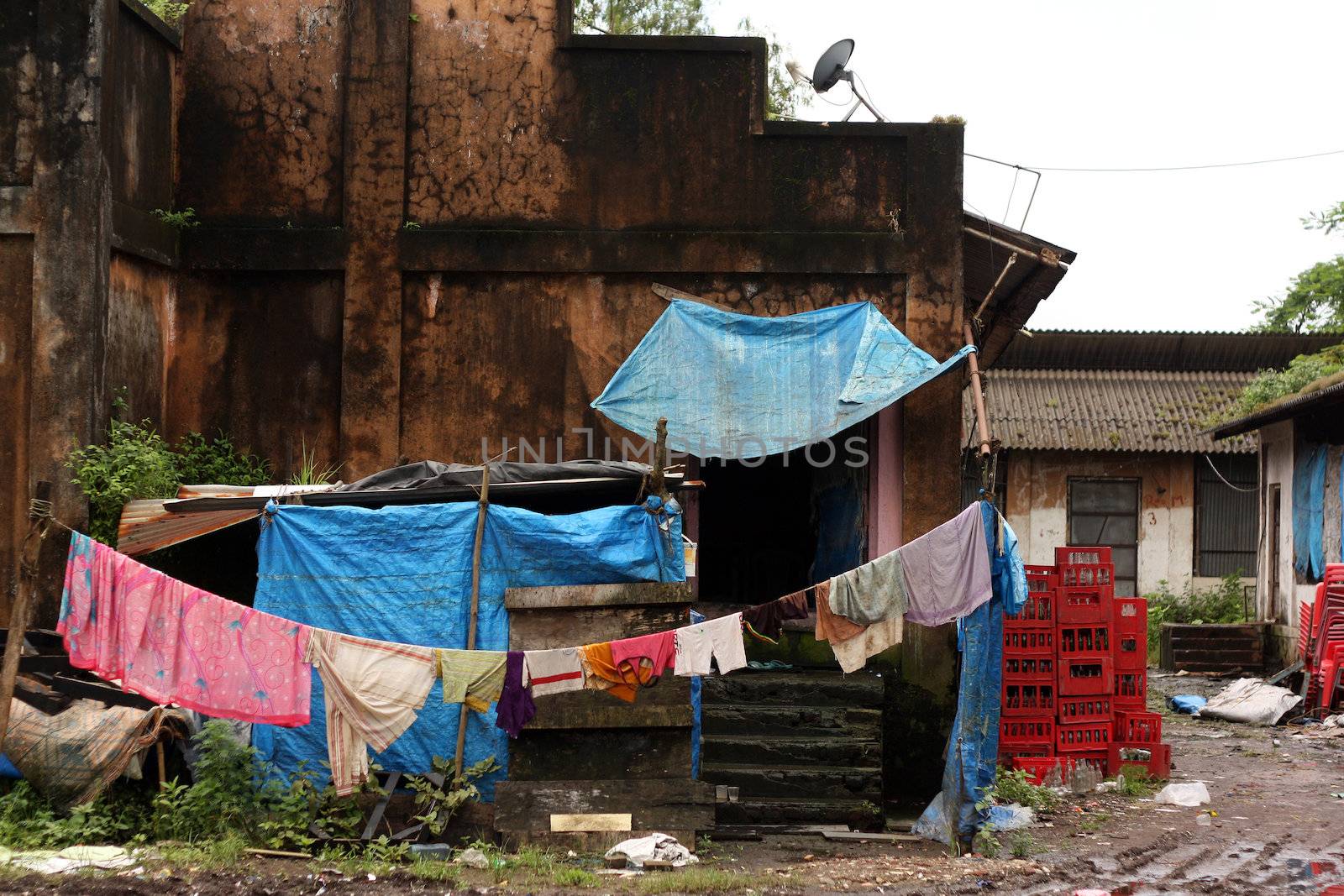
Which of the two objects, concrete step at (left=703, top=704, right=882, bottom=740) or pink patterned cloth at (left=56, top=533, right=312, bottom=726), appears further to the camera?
concrete step at (left=703, top=704, right=882, bottom=740)

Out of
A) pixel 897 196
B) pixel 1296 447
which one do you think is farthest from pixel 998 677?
pixel 1296 447

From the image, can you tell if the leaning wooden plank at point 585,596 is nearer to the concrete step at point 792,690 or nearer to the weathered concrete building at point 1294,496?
the concrete step at point 792,690

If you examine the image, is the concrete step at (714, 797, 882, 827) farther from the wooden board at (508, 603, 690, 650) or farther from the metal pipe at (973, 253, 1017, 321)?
the metal pipe at (973, 253, 1017, 321)

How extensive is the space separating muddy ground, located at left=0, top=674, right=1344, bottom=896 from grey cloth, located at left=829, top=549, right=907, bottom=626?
1605 millimetres

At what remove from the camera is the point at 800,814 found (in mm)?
9766

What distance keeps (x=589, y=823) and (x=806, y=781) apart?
2.16 m

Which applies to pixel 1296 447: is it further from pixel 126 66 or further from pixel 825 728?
pixel 126 66

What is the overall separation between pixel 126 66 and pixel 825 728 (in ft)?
24.2

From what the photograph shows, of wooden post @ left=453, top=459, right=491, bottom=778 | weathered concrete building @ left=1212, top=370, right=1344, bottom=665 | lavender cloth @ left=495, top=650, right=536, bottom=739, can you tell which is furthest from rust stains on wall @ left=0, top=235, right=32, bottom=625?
weathered concrete building @ left=1212, top=370, right=1344, bottom=665

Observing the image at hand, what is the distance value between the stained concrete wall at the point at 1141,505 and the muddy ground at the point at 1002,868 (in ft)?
36.8

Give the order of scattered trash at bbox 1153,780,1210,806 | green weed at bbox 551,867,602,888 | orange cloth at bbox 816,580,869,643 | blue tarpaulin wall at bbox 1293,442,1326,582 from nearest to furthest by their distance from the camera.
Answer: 1. green weed at bbox 551,867,602,888
2. orange cloth at bbox 816,580,869,643
3. scattered trash at bbox 1153,780,1210,806
4. blue tarpaulin wall at bbox 1293,442,1326,582

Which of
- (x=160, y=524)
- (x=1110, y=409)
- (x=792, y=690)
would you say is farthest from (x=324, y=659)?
(x=1110, y=409)

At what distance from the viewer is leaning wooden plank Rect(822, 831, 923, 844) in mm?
9188

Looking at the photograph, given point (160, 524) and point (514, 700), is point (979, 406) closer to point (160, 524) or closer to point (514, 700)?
point (514, 700)
